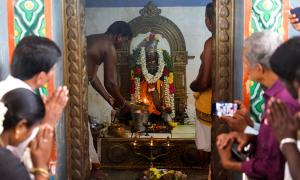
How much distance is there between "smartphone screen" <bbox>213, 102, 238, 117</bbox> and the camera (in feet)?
7.64

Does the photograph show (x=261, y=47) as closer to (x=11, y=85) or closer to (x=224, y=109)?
(x=224, y=109)

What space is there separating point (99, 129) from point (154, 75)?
36.0 inches

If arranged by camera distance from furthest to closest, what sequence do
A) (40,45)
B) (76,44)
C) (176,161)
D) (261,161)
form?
(176,161) < (76,44) < (40,45) < (261,161)

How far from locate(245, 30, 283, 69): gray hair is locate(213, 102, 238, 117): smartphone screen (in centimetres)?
38

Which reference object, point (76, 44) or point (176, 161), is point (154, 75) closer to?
point (176, 161)

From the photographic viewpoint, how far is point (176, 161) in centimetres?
498

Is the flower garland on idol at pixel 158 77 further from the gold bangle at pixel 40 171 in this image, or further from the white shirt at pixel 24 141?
the gold bangle at pixel 40 171

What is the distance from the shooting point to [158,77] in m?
5.37

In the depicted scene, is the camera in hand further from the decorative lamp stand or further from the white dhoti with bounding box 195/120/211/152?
the decorative lamp stand

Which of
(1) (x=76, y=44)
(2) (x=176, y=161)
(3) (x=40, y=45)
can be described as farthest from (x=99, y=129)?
(3) (x=40, y=45)

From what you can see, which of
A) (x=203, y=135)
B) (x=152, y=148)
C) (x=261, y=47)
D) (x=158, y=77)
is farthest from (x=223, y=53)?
(x=158, y=77)

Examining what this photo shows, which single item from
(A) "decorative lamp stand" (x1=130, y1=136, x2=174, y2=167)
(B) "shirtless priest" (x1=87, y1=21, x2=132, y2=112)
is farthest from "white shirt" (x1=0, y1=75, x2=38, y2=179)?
(A) "decorative lamp stand" (x1=130, y1=136, x2=174, y2=167)

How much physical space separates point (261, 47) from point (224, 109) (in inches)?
Result: 17.7

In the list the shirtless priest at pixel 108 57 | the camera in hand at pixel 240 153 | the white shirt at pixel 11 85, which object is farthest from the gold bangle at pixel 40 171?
the shirtless priest at pixel 108 57
